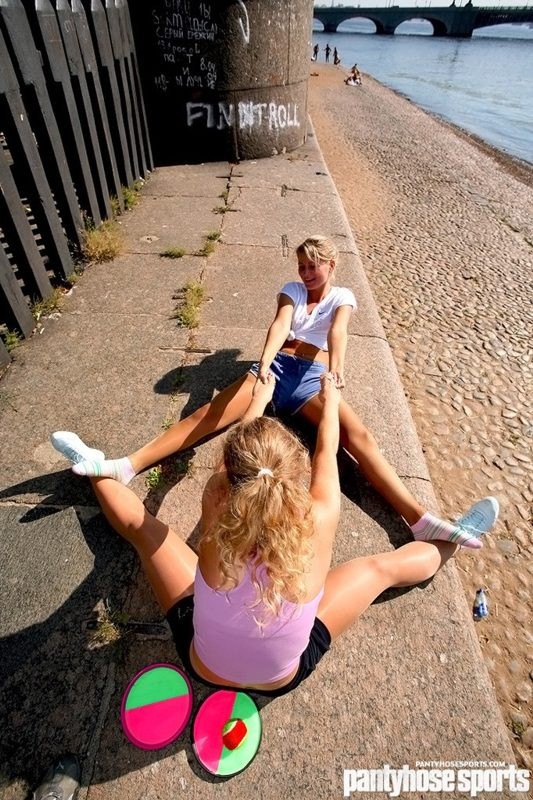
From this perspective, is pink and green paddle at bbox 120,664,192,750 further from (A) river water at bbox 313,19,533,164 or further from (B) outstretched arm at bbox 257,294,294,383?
(A) river water at bbox 313,19,533,164

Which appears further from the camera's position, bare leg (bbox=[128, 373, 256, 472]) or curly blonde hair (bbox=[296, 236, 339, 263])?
curly blonde hair (bbox=[296, 236, 339, 263])

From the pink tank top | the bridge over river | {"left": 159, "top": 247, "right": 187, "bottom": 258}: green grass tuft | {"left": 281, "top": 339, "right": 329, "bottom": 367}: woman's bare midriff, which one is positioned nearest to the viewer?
the pink tank top

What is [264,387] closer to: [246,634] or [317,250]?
[317,250]

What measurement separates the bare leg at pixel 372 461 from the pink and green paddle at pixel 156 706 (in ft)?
4.58

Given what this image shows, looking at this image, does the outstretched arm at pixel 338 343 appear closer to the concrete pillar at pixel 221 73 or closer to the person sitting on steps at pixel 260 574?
the person sitting on steps at pixel 260 574

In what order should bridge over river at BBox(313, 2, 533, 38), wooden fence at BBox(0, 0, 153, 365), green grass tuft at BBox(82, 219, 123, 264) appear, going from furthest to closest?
bridge over river at BBox(313, 2, 533, 38), green grass tuft at BBox(82, 219, 123, 264), wooden fence at BBox(0, 0, 153, 365)

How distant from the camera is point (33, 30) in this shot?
3582 mm

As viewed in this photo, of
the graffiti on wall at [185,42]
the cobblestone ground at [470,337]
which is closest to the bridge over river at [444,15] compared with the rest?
the cobblestone ground at [470,337]

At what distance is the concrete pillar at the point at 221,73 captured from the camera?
235 inches

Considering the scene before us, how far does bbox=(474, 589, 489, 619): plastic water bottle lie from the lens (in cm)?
248

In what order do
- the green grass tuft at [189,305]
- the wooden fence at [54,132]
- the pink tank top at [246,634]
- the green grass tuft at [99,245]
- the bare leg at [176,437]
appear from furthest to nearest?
the green grass tuft at [99,245] → the green grass tuft at [189,305] → the wooden fence at [54,132] → the bare leg at [176,437] → the pink tank top at [246,634]

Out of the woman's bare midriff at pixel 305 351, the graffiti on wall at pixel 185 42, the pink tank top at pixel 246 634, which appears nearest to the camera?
the pink tank top at pixel 246 634

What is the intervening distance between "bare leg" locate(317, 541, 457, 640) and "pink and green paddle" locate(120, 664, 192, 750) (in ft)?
2.13

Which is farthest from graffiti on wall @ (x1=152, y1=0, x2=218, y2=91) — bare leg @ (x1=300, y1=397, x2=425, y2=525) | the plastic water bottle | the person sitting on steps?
the plastic water bottle
